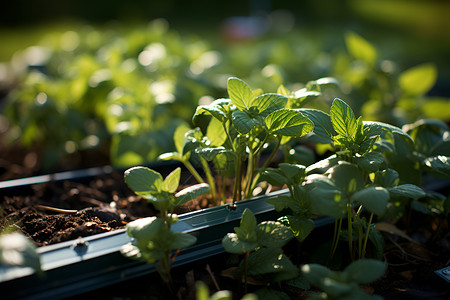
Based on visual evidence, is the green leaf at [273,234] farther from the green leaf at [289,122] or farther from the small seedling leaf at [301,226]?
the green leaf at [289,122]

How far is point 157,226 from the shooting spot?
0.71 meters

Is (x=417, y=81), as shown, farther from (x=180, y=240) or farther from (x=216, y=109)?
(x=180, y=240)

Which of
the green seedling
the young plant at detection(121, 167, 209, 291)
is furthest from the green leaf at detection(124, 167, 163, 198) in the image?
the green seedling

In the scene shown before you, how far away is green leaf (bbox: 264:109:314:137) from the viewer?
81 cm

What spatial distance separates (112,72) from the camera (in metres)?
1.69

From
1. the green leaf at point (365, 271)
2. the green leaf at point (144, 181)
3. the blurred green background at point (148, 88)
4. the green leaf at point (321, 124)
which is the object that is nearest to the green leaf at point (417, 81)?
the blurred green background at point (148, 88)

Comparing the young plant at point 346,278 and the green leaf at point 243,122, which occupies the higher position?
the green leaf at point 243,122

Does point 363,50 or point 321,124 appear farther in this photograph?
point 363,50

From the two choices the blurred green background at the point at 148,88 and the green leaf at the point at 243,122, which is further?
the blurred green background at the point at 148,88

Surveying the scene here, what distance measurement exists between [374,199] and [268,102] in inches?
12.2

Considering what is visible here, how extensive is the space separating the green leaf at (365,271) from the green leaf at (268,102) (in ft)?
1.16

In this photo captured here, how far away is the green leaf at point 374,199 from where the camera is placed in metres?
0.65

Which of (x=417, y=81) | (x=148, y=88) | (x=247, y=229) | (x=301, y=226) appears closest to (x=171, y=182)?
(x=247, y=229)

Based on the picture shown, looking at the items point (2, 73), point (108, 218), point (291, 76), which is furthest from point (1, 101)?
point (108, 218)
